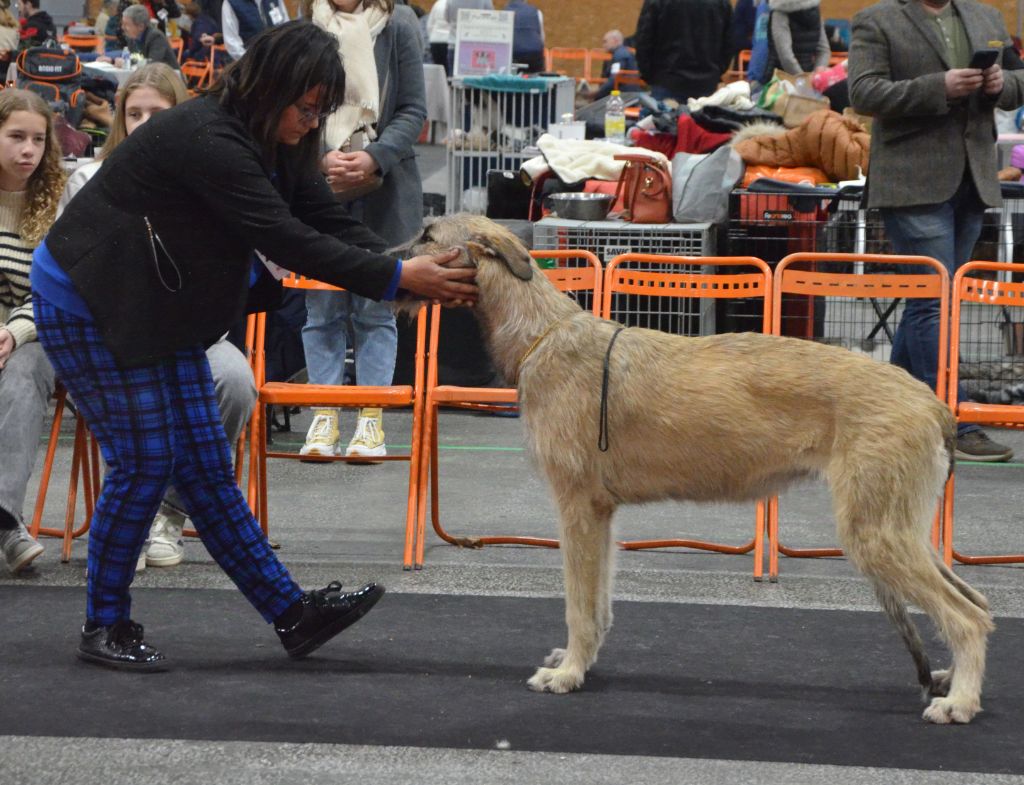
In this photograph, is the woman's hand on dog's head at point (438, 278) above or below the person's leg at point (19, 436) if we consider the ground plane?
above

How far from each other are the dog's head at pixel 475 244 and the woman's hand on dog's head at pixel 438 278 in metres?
0.03

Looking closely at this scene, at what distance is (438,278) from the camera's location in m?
3.74

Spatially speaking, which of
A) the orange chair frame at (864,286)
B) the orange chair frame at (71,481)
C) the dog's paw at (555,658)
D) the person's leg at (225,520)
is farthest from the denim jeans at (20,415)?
the orange chair frame at (864,286)

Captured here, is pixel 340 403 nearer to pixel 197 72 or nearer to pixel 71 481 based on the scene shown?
pixel 71 481

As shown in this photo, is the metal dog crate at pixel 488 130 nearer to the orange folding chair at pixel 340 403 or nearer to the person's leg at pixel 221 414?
the orange folding chair at pixel 340 403

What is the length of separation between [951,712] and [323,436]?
3.59 metres

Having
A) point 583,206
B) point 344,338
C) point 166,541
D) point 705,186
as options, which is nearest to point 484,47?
point 583,206

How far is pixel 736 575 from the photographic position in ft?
16.5

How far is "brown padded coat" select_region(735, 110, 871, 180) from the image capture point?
8.22m

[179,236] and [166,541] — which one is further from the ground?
[179,236]

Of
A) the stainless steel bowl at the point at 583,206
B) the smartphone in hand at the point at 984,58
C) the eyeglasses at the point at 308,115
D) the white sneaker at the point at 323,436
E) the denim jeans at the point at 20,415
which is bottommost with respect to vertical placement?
the white sneaker at the point at 323,436

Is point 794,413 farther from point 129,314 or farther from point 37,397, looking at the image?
point 37,397

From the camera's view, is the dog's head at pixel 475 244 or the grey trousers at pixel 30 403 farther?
the grey trousers at pixel 30 403

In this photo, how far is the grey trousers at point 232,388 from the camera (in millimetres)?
4930
